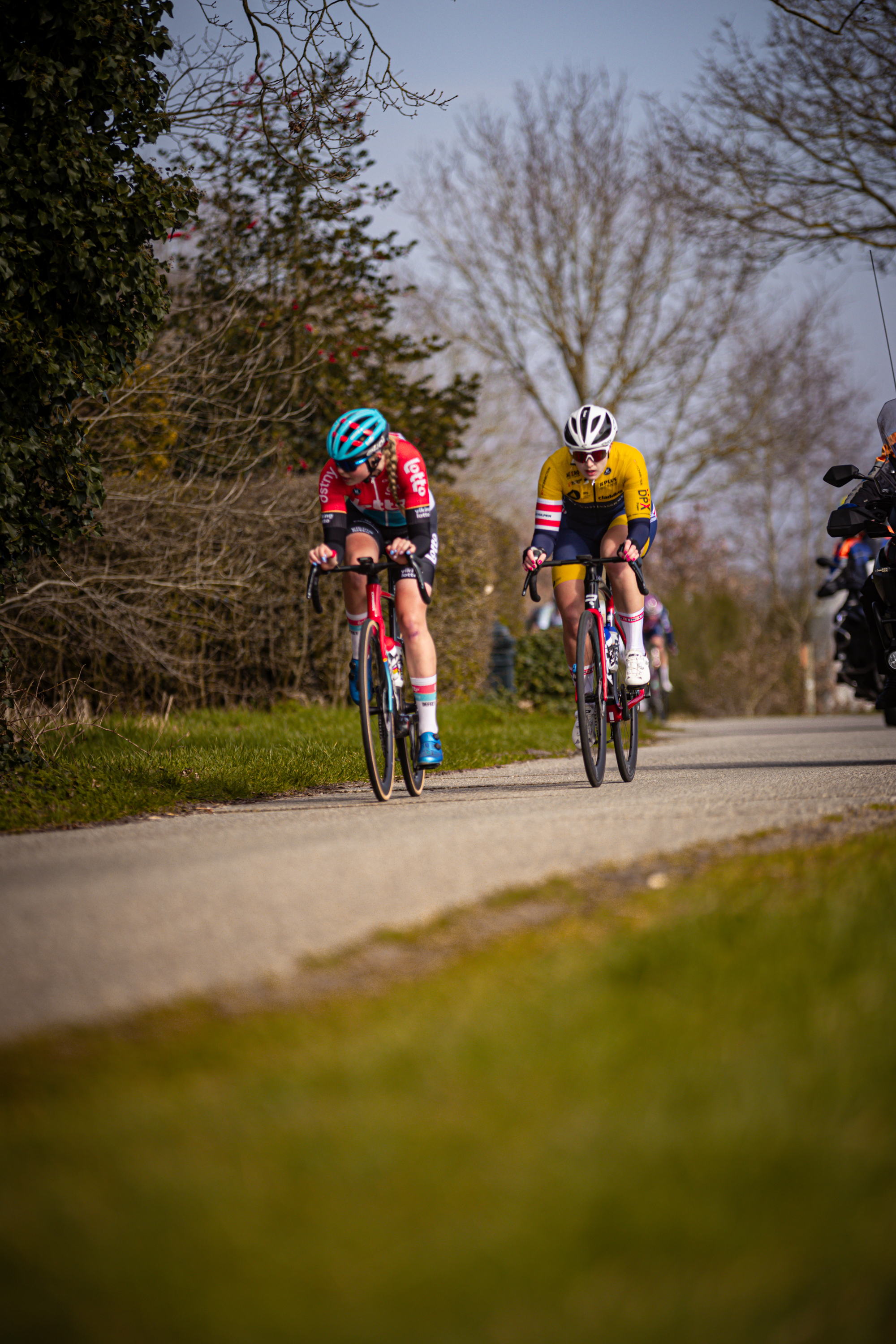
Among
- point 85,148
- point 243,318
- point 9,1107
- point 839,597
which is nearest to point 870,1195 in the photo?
point 9,1107

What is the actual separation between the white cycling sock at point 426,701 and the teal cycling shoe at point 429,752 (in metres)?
0.04

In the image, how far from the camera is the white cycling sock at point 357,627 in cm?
645

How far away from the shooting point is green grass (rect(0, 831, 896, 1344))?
1.60 m

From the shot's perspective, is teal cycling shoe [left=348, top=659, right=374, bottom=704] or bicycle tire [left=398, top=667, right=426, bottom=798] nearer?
teal cycling shoe [left=348, top=659, right=374, bottom=704]

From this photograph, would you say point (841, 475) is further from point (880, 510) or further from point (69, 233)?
point (69, 233)

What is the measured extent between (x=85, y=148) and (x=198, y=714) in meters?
6.03

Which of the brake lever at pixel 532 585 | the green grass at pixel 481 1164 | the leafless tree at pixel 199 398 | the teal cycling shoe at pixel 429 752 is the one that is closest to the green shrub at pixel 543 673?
the leafless tree at pixel 199 398

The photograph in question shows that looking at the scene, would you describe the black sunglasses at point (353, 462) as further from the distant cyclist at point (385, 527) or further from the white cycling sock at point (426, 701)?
the white cycling sock at point (426, 701)

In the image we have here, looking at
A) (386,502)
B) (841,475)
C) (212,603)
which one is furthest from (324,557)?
(212,603)

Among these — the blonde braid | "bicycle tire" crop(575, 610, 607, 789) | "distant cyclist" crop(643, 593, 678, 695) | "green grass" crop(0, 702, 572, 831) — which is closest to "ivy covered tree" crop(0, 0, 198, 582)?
"green grass" crop(0, 702, 572, 831)

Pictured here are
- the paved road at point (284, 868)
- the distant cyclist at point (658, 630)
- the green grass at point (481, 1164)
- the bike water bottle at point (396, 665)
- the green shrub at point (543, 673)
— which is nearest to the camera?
the green grass at point (481, 1164)

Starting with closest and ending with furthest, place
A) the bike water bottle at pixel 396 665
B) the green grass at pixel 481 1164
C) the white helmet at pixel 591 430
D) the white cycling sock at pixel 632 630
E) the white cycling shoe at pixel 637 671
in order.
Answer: the green grass at pixel 481 1164, the bike water bottle at pixel 396 665, the white helmet at pixel 591 430, the white cycling shoe at pixel 637 671, the white cycling sock at pixel 632 630

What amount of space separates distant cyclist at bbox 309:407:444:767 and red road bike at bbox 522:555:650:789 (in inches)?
28.6

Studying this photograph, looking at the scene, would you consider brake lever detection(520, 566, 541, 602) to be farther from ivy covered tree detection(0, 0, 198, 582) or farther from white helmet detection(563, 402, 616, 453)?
ivy covered tree detection(0, 0, 198, 582)
